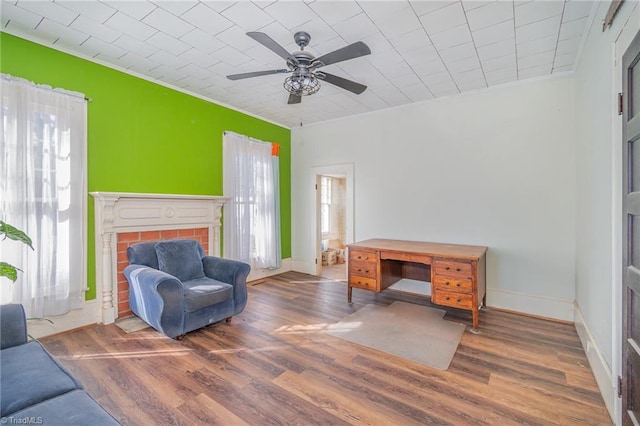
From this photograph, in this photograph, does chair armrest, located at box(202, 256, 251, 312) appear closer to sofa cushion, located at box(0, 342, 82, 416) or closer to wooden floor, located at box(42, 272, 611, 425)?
wooden floor, located at box(42, 272, 611, 425)

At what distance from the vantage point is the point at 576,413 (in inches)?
70.0

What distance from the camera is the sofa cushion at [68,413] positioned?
1077mm

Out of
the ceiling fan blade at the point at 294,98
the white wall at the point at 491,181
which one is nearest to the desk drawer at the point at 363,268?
the white wall at the point at 491,181

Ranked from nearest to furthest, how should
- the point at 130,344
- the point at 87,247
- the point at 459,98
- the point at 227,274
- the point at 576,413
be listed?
the point at 576,413 < the point at 130,344 < the point at 87,247 < the point at 227,274 < the point at 459,98

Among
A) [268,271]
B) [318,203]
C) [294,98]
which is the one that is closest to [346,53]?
[294,98]

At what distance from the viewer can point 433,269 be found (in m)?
3.17

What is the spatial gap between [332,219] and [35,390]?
6.23 meters

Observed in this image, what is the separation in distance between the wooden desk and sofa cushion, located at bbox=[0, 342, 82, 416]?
285 cm

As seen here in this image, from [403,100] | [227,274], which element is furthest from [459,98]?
[227,274]

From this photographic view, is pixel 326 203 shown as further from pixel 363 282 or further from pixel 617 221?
pixel 617 221

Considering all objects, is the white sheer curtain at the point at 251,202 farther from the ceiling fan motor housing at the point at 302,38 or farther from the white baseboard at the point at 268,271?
the ceiling fan motor housing at the point at 302,38

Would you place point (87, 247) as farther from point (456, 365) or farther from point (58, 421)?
point (456, 365)

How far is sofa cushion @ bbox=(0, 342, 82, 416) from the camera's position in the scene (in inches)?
46.6

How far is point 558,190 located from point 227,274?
3.81 m
